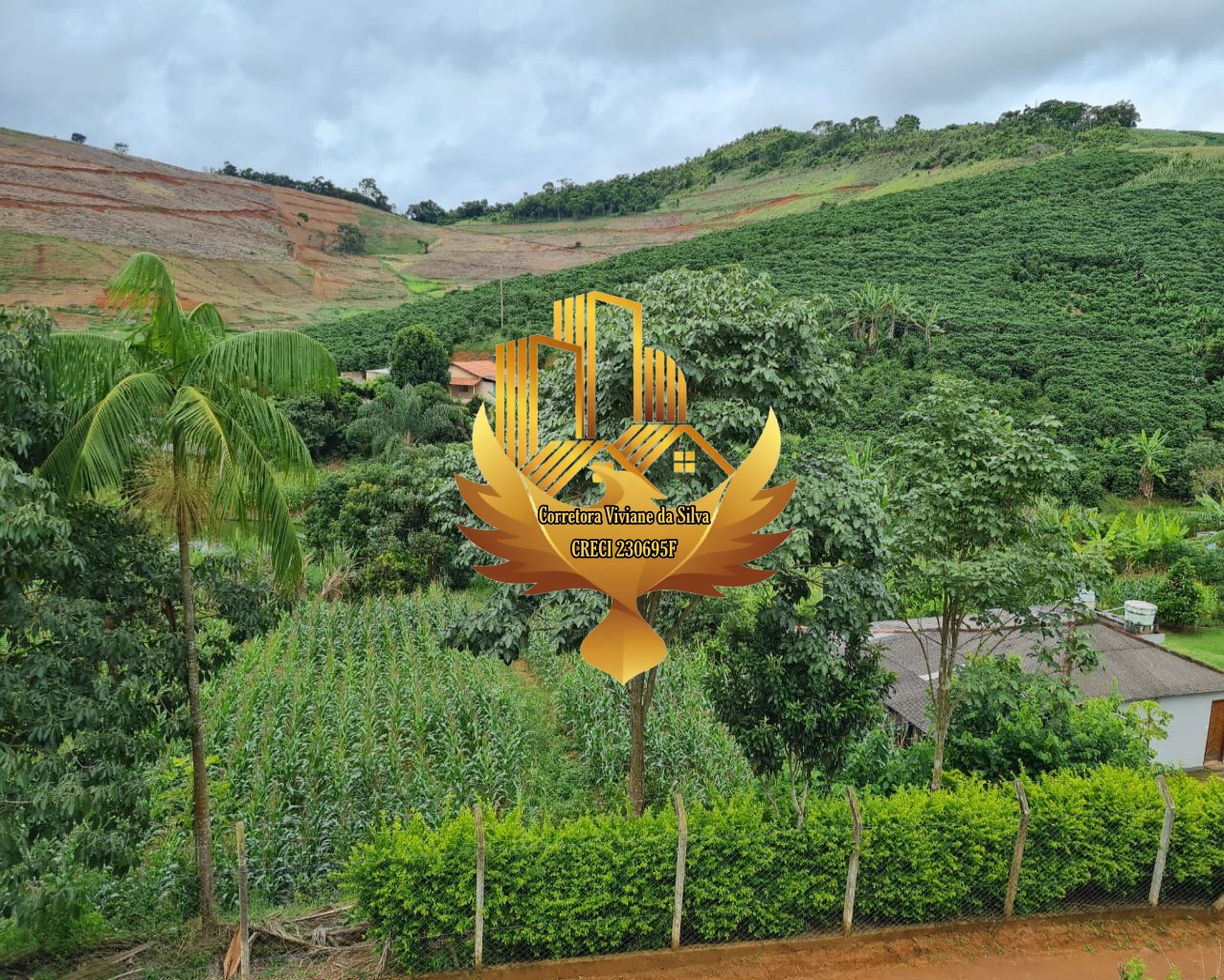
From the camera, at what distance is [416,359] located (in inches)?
1319

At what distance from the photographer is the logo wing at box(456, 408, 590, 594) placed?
21.5 ft

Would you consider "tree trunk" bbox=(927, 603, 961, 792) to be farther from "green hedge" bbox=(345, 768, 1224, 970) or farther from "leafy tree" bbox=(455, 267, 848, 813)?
"leafy tree" bbox=(455, 267, 848, 813)

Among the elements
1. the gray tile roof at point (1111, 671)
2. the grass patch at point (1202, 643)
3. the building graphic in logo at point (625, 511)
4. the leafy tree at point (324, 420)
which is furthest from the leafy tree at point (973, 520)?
the leafy tree at point (324, 420)

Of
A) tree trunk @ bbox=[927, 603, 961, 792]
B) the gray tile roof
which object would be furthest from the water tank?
tree trunk @ bbox=[927, 603, 961, 792]

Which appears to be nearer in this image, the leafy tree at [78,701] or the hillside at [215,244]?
the leafy tree at [78,701]

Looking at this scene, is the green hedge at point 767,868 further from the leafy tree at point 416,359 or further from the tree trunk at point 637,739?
the leafy tree at point 416,359

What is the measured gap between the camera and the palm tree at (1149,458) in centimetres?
2661

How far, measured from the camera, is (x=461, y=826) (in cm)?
616

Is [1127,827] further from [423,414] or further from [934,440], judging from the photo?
[423,414]

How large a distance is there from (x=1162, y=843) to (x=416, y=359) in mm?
30902

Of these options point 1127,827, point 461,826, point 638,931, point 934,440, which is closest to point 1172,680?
point 1127,827

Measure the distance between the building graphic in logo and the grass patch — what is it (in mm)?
14927

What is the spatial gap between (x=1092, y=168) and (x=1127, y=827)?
256 feet

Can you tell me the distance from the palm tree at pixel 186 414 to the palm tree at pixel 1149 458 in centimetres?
2887
